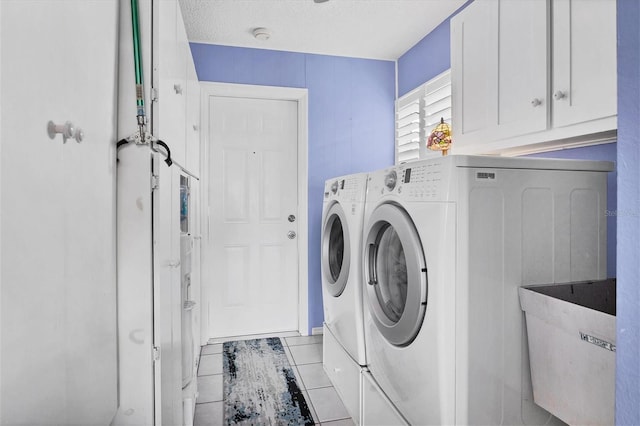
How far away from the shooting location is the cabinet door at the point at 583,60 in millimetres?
1172

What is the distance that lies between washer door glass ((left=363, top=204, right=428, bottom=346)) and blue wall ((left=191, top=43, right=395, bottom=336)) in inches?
56.6

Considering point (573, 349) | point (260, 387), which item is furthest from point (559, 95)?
point (260, 387)

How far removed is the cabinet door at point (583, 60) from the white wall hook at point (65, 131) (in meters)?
1.46

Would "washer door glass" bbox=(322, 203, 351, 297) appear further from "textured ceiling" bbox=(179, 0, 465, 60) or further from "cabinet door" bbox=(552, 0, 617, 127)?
"textured ceiling" bbox=(179, 0, 465, 60)

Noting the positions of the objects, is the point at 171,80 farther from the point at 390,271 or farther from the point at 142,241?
the point at 390,271

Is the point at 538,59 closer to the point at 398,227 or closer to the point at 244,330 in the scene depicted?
the point at 398,227

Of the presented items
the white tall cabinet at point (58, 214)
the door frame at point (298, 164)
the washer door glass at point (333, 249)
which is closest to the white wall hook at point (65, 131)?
the white tall cabinet at point (58, 214)

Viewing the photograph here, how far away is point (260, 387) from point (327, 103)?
2.22 metres

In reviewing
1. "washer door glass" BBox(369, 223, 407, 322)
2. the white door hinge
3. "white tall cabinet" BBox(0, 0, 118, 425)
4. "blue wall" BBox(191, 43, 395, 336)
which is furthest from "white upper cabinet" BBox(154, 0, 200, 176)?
"blue wall" BBox(191, 43, 395, 336)

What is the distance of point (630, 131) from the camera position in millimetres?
558

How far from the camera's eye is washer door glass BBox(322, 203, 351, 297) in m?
2.20

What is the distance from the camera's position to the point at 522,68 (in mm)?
1501

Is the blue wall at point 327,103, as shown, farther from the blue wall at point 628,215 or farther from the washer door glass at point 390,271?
the blue wall at point 628,215

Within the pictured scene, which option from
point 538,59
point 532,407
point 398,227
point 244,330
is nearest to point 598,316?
point 532,407
